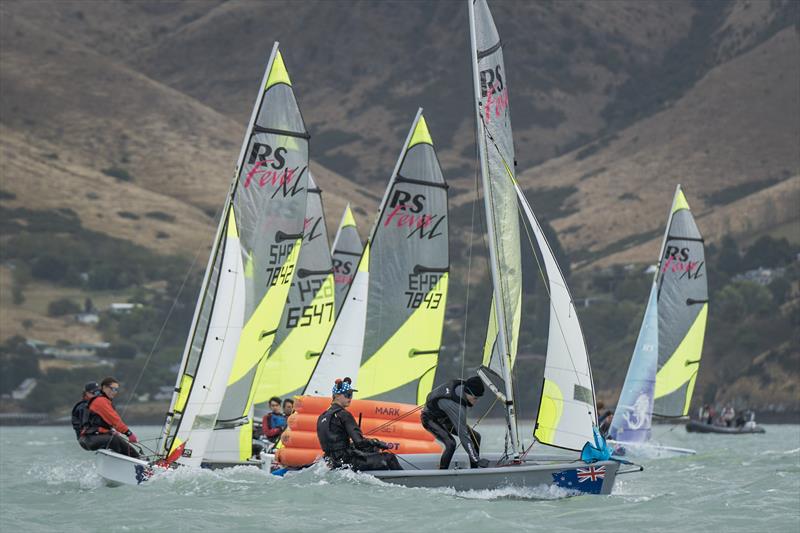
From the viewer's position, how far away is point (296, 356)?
123 ft

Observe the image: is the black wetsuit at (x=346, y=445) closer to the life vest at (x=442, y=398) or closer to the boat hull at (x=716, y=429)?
the life vest at (x=442, y=398)

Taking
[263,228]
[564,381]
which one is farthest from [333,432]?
[263,228]

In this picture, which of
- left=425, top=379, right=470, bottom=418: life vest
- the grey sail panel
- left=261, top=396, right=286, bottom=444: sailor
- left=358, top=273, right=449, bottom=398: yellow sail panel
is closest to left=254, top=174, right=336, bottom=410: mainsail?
left=261, top=396, right=286, bottom=444: sailor

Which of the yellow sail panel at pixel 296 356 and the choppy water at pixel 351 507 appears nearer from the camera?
the choppy water at pixel 351 507

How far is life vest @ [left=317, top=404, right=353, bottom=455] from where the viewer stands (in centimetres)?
2588

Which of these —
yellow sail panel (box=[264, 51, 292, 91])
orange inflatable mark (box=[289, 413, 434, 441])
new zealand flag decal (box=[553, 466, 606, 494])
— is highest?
yellow sail panel (box=[264, 51, 292, 91])

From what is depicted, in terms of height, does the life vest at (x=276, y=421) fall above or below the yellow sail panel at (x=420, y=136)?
below

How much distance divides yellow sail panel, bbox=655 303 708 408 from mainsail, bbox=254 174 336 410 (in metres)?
12.4

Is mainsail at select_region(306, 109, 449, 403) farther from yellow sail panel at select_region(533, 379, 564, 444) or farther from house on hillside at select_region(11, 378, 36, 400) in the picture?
house on hillside at select_region(11, 378, 36, 400)

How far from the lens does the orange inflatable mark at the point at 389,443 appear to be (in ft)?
92.5

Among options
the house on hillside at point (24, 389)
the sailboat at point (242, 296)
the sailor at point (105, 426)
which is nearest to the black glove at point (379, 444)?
the sailboat at point (242, 296)

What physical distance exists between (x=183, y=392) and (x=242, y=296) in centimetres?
218

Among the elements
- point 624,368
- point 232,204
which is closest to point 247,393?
point 232,204

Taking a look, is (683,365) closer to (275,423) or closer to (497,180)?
(275,423)
